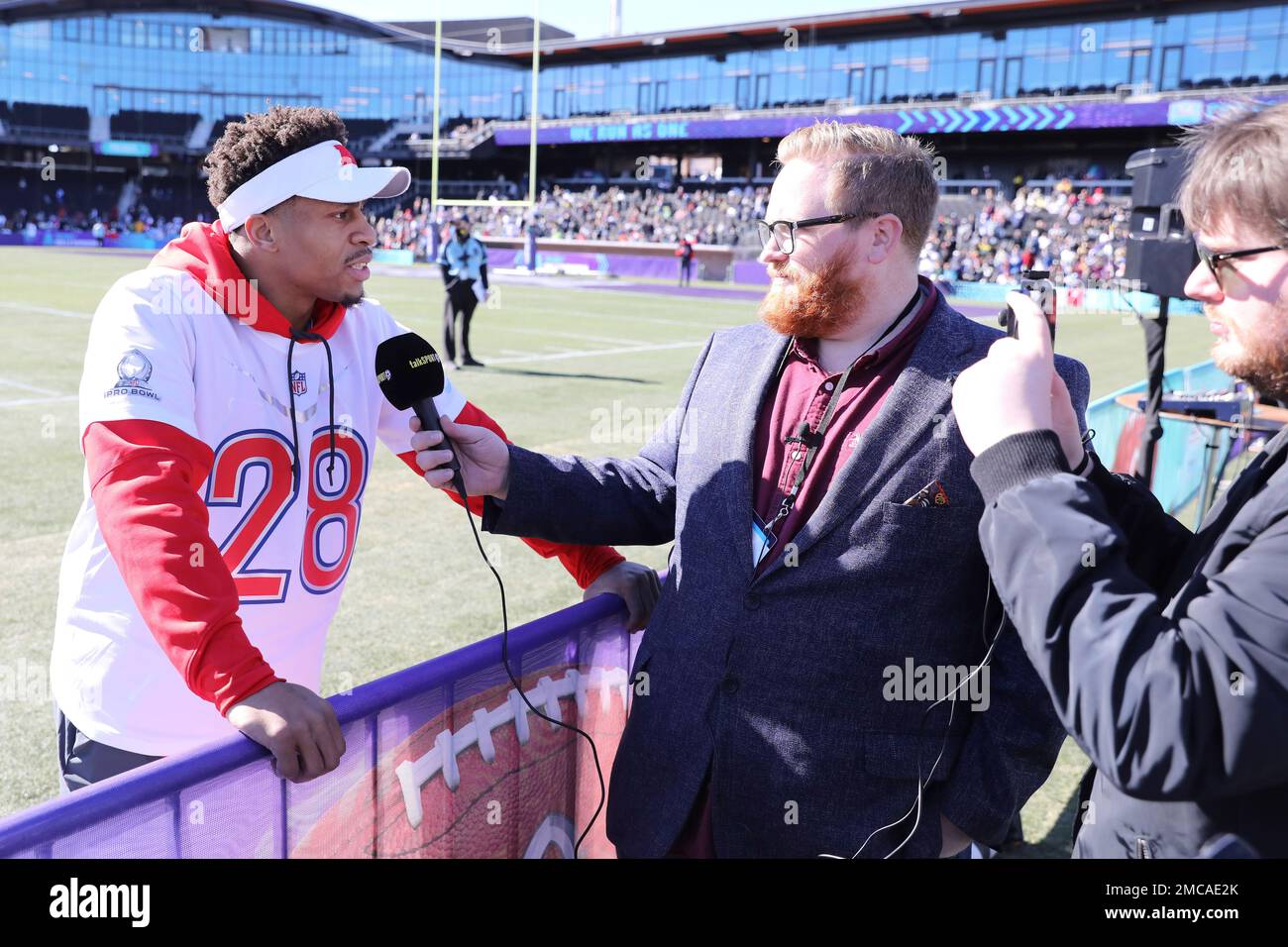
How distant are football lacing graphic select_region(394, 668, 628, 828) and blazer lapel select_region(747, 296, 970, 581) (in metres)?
0.71

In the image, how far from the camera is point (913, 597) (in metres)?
2.07

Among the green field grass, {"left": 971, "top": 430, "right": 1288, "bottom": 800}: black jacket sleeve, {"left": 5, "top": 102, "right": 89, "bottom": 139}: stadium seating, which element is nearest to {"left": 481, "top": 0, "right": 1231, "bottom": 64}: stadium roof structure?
{"left": 5, "top": 102, "right": 89, "bottom": 139}: stadium seating

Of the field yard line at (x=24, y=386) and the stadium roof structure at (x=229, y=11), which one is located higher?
the stadium roof structure at (x=229, y=11)

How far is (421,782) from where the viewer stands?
227cm

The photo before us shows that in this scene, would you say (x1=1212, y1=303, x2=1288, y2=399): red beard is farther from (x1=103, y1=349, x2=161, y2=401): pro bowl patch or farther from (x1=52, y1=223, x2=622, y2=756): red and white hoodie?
(x1=103, y1=349, x2=161, y2=401): pro bowl patch

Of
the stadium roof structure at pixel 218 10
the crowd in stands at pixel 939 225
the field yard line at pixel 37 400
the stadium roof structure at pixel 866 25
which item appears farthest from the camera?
the stadium roof structure at pixel 218 10

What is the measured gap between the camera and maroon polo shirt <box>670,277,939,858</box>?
7.07ft

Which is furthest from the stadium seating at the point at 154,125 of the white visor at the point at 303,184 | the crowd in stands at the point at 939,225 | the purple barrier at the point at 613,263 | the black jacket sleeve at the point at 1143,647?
the black jacket sleeve at the point at 1143,647

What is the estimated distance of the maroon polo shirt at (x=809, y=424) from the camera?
2.16 metres

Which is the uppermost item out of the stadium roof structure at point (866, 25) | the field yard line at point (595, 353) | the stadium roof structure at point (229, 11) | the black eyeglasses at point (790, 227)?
the stadium roof structure at point (229, 11)

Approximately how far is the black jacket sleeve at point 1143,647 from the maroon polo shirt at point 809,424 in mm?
695

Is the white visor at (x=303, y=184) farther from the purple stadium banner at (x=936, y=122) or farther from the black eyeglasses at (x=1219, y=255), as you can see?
the purple stadium banner at (x=936, y=122)
